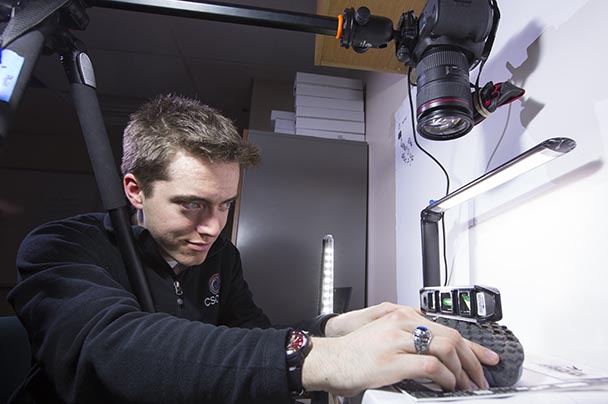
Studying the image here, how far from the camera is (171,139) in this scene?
0.82 metres

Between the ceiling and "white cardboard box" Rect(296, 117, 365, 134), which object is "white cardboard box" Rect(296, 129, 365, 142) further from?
the ceiling

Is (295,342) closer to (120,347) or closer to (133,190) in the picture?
(120,347)

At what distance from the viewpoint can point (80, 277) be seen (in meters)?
0.56

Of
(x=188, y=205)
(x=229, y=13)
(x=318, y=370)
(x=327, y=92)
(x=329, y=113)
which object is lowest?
(x=318, y=370)

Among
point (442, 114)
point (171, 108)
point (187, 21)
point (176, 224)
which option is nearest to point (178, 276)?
point (176, 224)

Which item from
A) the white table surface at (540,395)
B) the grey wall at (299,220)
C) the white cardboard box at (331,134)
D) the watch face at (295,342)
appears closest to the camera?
the white table surface at (540,395)

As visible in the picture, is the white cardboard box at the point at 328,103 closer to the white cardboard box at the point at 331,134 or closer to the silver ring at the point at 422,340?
the white cardboard box at the point at 331,134

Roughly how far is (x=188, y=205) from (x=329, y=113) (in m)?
1.26

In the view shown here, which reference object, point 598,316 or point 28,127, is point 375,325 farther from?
point 28,127

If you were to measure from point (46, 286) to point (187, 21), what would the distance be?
5.64 ft

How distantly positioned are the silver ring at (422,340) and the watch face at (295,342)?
14 cm

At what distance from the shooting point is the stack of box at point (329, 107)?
71.2 inches

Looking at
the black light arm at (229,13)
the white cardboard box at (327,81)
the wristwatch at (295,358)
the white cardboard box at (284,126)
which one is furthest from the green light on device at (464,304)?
the white cardboard box at (327,81)

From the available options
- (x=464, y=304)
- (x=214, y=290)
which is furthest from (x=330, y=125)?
(x=464, y=304)
